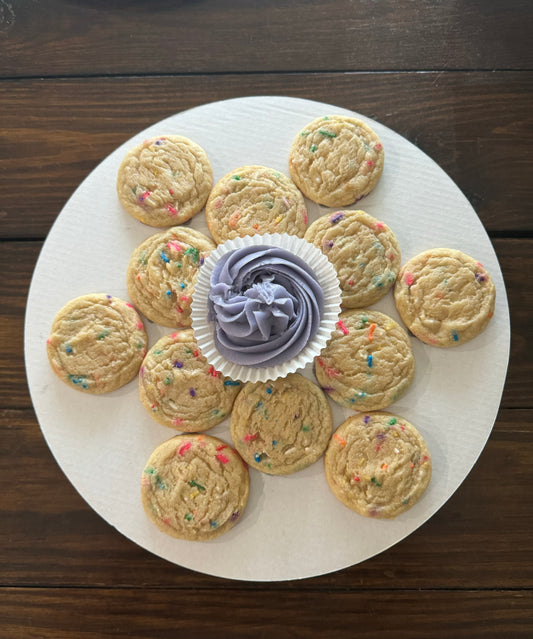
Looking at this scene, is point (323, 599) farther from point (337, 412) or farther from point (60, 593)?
point (60, 593)

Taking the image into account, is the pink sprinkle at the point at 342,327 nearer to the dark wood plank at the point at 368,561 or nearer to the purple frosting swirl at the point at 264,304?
the purple frosting swirl at the point at 264,304

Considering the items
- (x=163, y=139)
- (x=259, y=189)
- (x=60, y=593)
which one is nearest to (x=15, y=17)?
(x=163, y=139)

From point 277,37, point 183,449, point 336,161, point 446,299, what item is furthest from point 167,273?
point 277,37

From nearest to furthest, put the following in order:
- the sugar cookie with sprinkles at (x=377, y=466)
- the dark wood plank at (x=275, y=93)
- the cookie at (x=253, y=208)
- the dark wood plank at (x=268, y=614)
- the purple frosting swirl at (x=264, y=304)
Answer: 1. the purple frosting swirl at (x=264, y=304)
2. the sugar cookie with sprinkles at (x=377, y=466)
3. the cookie at (x=253, y=208)
4. the dark wood plank at (x=268, y=614)
5. the dark wood plank at (x=275, y=93)

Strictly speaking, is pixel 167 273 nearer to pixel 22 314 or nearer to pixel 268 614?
pixel 22 314

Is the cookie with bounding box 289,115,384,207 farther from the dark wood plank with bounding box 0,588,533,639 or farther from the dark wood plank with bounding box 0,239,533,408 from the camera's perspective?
the dark wood plank with bounding box 0,588,533,639

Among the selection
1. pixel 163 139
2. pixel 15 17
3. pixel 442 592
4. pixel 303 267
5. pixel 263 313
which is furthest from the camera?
pixel 15 17

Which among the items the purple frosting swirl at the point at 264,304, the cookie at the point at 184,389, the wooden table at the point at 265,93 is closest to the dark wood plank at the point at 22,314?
the wooden table at the point at 265,93
